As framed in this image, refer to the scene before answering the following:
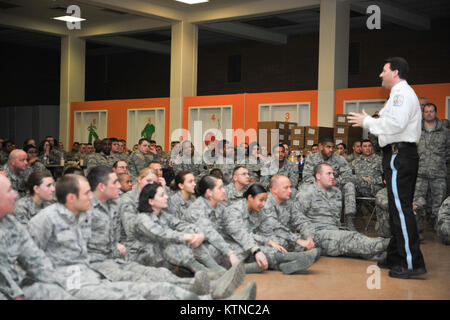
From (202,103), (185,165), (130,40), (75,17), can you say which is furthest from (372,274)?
(130,40)

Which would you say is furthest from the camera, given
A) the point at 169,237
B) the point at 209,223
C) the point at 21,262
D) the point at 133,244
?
the point at 209,223

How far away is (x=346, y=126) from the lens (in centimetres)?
1061

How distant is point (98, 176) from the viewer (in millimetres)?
4262

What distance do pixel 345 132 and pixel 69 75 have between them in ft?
Result: 28.1

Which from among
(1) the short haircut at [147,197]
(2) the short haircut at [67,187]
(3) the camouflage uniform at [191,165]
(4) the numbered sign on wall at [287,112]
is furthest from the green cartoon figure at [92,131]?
(2) the short haircut at [67,187]

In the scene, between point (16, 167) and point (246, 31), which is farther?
point (246, 31)

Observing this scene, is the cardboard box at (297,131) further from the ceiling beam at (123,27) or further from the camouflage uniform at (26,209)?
the camouflage uniform at (26,209)

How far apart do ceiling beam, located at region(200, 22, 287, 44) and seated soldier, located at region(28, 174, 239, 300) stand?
11.1m

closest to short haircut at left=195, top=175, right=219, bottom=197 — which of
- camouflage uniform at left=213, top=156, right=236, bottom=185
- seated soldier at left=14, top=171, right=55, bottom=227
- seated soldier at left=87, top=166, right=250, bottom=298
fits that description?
seated soldier at left=87, top=166, right=250, bottom=298

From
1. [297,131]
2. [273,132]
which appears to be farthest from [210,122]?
[297,131]

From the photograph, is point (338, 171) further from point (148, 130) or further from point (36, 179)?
point (148, 130)

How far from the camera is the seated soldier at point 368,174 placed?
8.00m

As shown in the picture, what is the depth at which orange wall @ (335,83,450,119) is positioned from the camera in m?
9.99

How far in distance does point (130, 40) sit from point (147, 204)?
14664 millimetres
